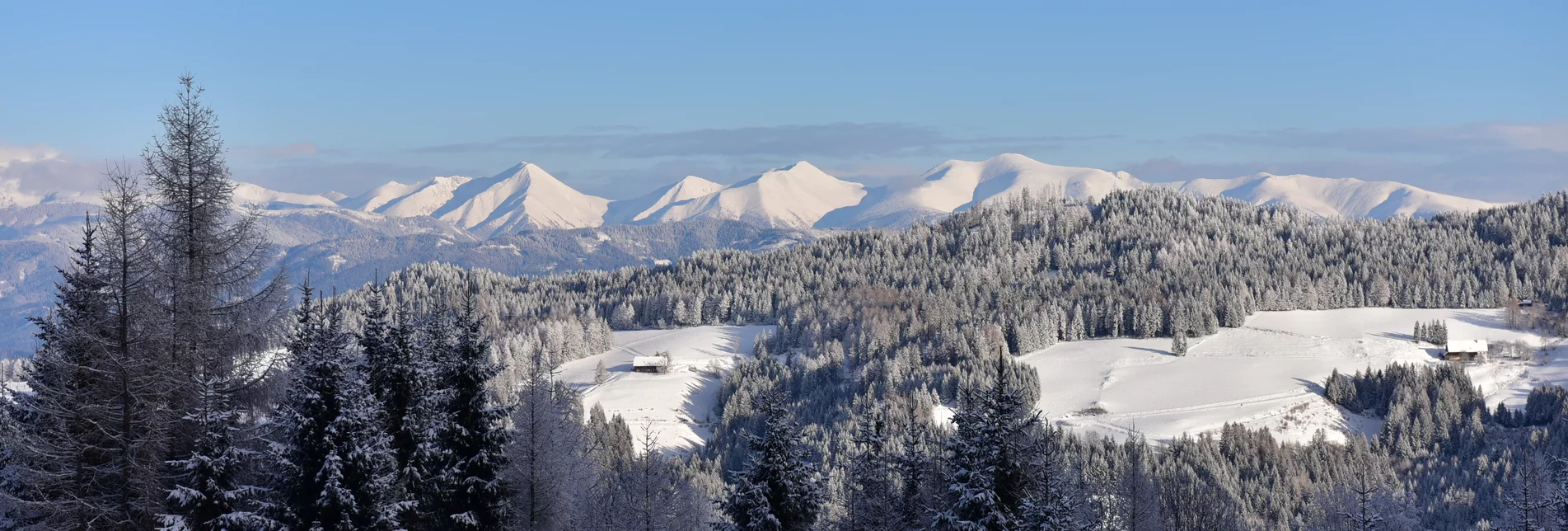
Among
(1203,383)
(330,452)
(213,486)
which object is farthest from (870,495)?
(1203,383)

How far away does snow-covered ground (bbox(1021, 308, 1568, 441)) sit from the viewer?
520 feet

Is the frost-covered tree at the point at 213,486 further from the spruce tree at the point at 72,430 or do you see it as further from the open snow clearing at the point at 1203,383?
the open snow clearing at the point at 1203,383

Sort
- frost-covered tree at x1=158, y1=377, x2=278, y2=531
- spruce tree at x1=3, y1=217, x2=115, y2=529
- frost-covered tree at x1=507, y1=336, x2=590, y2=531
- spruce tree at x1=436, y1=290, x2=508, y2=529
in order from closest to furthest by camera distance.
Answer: frost-covered tree at x1=158, y1=377, x2=278, y2=531 → spruce tree at x1=3, y1=217, x2=115, y2=529 → spruce tree at x1=436, y1=290, x2=508, y2=529 → frost-covered tree at x1=507, y1=336, x2=590, y2=531

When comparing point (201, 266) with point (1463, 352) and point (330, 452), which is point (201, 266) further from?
point (1463, 352)

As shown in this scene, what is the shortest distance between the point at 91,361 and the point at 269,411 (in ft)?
15.8

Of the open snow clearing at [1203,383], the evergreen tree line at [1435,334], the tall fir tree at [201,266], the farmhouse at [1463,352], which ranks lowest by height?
the open snow clearing at [1203,383]

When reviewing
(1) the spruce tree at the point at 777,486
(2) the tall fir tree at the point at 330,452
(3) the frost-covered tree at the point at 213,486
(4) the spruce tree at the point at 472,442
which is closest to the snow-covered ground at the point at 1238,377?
(1) the spruce tree at the point at 777,486

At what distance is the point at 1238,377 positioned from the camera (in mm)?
175875

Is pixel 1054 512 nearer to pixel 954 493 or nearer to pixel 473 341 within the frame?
pixel 954 493

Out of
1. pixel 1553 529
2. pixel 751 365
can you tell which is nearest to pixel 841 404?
pixel 751 365

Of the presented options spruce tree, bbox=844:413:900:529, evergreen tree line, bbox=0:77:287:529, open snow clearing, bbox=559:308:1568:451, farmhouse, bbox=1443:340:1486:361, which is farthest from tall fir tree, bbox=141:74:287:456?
farmhouse, bbox=1443:340:1486:361

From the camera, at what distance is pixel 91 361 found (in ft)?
113

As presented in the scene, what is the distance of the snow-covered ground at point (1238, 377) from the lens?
158500 millimetres

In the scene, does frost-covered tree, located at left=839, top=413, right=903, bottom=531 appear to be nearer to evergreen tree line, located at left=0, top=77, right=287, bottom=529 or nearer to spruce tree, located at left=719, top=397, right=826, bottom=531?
spruce tree, located at left=719, top=397, right=826, bottom=531
